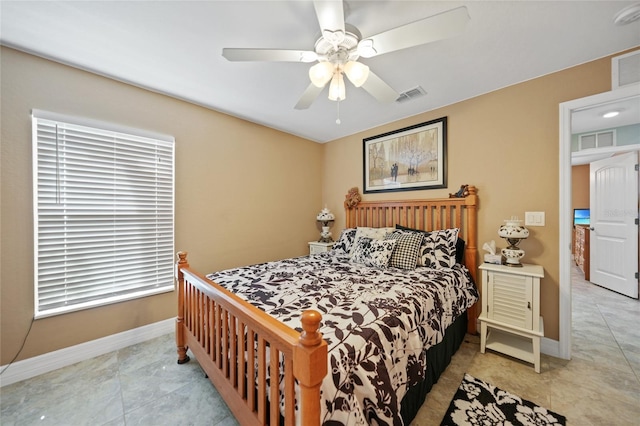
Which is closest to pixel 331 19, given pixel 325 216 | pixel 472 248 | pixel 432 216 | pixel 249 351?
pixel 249 351

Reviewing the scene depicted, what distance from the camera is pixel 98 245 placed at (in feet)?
6.97

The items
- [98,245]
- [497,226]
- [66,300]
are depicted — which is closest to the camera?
[66,300]

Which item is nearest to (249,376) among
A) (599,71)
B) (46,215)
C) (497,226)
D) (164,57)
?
(46,215)

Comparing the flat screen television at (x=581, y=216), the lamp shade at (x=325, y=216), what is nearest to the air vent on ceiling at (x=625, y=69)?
the lamp shade at (x=325, y=216)

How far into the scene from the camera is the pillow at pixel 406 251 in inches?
88.4

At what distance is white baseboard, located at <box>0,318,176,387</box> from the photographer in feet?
5.80

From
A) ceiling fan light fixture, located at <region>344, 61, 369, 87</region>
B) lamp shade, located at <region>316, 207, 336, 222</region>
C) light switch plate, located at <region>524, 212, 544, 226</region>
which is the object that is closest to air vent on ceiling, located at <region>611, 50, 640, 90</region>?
light switch plate, located at <region>524, 212, 544, 226</region>

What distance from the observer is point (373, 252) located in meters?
2.40

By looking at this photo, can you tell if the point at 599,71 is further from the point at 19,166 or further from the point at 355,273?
the point at 19,166

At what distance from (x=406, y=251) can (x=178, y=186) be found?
254 cm

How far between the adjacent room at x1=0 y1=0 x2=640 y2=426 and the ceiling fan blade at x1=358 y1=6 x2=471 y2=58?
1 cm

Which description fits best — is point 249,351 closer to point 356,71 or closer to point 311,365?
point 311,365

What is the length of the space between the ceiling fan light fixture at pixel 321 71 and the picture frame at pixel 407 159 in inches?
72.1

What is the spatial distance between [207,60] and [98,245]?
6.28 feet
